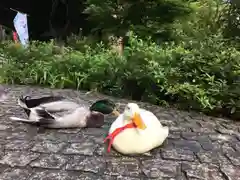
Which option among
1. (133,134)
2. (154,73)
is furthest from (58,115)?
(154,73)

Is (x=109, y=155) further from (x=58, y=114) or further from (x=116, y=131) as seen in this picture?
(x=58, y=114)

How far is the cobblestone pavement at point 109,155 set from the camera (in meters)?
2.61

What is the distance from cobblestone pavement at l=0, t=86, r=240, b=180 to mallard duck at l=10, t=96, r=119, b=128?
0.07m

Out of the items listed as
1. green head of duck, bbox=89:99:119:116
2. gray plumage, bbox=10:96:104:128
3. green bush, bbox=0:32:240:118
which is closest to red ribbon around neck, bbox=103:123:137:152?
gray plumage, bbox=10:96:104:128

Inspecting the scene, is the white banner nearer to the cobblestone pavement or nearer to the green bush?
the green bush

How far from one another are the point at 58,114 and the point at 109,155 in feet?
2.74

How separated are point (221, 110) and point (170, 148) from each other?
4.74 feet

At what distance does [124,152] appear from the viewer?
9.56 feet

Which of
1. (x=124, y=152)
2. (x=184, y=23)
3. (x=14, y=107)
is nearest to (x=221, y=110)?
(x=124, y=152)

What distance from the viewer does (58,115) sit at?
11.6 feet

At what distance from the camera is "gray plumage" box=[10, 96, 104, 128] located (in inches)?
139

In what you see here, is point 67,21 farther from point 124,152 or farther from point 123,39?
point 124,152

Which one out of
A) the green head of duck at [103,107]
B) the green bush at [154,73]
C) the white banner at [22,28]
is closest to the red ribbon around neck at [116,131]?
the green head of duck at [103,107]

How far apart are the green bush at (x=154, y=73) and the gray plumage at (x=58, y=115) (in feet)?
4.12
